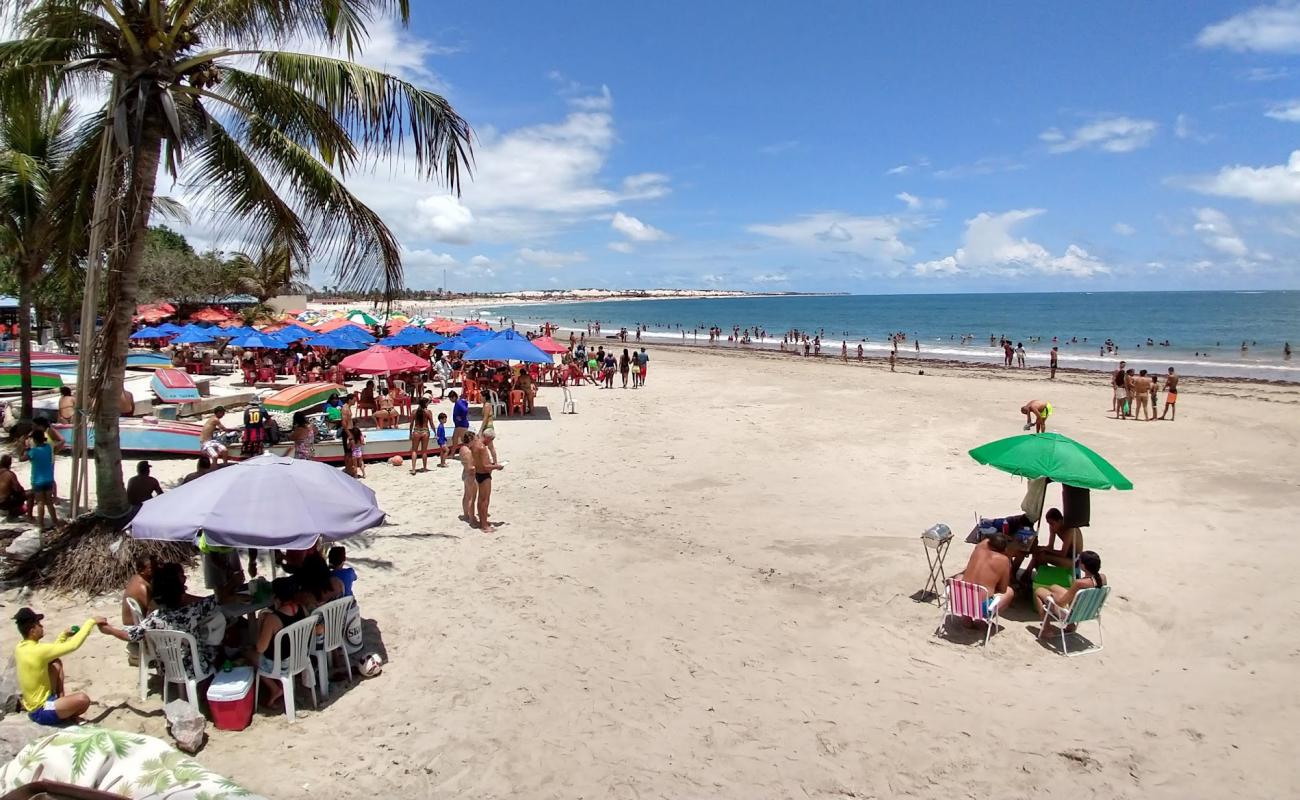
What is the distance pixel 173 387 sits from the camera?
14125 mm

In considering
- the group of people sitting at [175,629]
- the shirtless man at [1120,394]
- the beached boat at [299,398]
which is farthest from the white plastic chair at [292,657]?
the shirtless man at [1120,394]

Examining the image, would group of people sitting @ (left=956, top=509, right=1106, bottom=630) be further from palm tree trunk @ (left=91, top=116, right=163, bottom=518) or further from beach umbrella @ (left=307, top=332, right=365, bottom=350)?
beach umbrella @ (left=307, top=332, right=365, bottom=350)

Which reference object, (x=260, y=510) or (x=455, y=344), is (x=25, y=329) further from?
(x=260, y=510)

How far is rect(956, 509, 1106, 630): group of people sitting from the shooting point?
5707 mm

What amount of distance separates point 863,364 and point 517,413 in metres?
22.4

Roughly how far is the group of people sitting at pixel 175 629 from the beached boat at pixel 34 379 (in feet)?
42.8

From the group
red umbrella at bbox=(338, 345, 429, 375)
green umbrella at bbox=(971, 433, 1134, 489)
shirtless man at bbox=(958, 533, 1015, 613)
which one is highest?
red umbrella at bbox=(338, 345, 429, 375)

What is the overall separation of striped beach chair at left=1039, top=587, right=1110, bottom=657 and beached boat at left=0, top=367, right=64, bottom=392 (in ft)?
57.0

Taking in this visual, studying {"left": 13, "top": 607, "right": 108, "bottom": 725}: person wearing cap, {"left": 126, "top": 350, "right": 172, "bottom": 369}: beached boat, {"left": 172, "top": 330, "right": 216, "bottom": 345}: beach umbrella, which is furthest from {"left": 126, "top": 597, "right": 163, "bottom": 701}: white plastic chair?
{"left": 172, "top": 330, "right": 216, "bottom": 345}: beach umbrella

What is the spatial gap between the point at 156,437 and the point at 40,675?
7739 millimetres

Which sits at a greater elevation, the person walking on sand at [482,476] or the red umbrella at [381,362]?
the red umbrella at [381,362]

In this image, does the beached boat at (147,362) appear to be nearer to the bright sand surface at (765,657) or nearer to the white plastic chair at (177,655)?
the bright sand surface at (765,657)

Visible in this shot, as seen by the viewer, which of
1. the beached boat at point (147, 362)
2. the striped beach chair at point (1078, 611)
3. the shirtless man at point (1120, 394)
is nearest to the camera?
the striped beach chair at point (1078, 611)

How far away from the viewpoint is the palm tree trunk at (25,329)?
32.6ft
